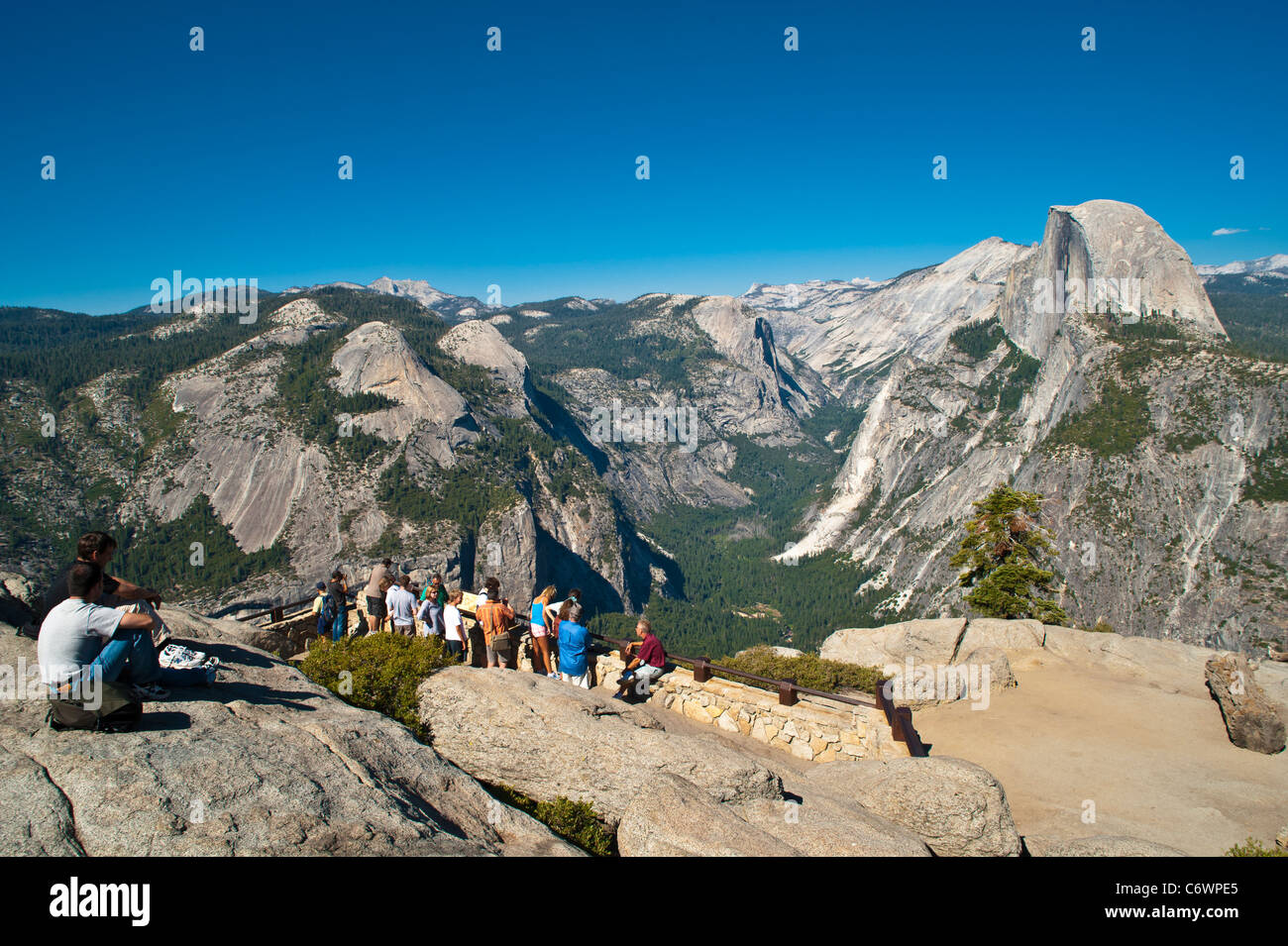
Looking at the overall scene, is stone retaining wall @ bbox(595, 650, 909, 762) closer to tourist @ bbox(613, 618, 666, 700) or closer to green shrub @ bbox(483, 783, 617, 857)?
tourist @ bbox(613, 618, 666, 700)

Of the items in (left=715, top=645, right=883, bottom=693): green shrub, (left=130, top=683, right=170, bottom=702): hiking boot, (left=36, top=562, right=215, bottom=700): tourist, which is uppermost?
(left=36, top=562, right=215, bottom=700): tourist

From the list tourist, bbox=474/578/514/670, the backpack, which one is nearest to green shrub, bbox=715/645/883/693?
tourist, bbox=474/578/514/670

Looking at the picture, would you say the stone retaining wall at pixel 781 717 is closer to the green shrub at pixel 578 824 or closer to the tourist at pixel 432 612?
the tourist at pixel 432 612

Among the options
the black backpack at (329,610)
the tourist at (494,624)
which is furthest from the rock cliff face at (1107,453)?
the black backpack at (329,610)

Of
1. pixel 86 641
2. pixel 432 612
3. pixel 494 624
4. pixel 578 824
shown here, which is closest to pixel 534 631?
pixel 494 624
